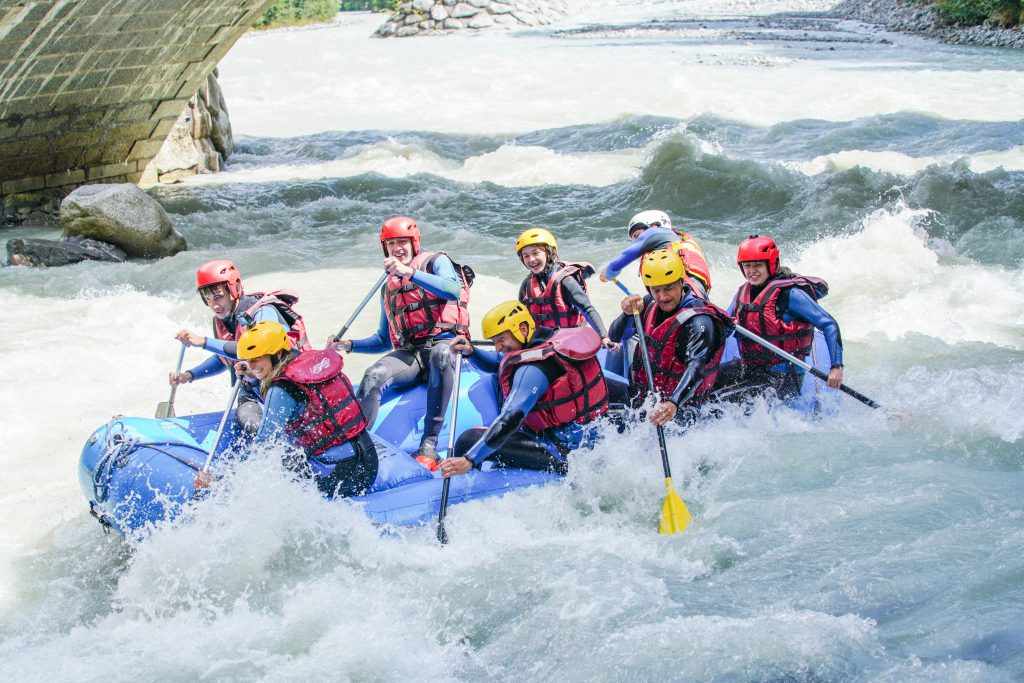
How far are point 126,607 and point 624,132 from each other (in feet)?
43.1

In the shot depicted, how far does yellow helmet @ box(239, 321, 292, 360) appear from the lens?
4.08m

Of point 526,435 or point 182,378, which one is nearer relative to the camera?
point 526,435

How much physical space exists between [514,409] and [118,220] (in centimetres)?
730

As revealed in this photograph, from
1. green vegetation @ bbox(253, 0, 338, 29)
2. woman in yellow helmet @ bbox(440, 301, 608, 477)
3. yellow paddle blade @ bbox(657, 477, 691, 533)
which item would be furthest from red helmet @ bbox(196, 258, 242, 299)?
green vegetation @ bbox(253, 0, 338, 29)

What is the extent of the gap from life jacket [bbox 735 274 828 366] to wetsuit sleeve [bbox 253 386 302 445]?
233 cm

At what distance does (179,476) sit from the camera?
4.43 metres

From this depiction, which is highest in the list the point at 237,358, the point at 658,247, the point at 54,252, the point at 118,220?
the point at 658,247

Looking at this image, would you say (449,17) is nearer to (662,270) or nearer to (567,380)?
(662,270)

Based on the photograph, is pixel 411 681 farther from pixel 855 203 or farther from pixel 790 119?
pixel 790 119

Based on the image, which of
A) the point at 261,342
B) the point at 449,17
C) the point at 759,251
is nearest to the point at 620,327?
the point at 759,251

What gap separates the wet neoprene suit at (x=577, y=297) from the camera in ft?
17.6

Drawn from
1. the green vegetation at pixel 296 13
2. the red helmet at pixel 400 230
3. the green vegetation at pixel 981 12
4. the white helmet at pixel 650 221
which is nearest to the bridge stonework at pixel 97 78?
the red helmet at pixel 400 230

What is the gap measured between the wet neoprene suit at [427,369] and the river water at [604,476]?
81 cm

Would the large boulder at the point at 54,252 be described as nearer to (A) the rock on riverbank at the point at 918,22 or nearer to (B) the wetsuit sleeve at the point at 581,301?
(B) the wetsuit sleeve at the point at 581,301
